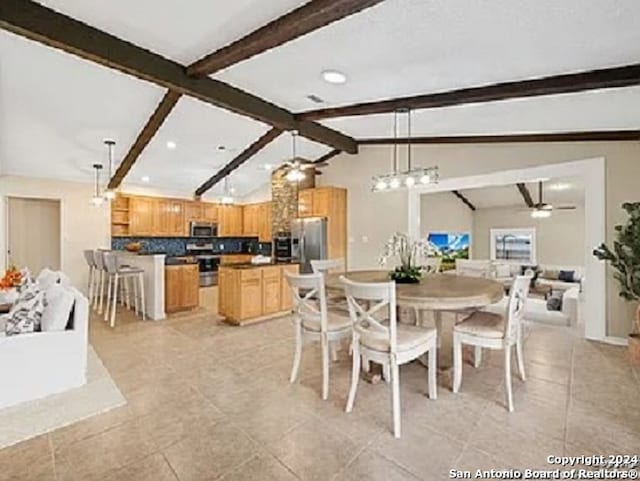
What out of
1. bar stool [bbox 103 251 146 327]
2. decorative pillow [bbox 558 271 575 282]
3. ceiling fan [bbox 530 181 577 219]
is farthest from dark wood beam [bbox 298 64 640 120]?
decorative pillow [bbox 558 271 575 282]

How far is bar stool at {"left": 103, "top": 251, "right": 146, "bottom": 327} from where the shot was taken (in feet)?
18.2

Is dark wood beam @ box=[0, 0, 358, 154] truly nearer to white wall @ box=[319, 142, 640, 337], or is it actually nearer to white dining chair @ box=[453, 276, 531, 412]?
white wall @ box=[319, 142, 640, 337]

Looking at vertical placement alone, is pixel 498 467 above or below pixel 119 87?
below

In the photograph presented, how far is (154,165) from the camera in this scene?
7.20 m

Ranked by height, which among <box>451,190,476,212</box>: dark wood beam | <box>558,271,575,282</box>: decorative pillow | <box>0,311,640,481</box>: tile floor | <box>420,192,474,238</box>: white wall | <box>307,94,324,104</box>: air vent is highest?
<box>307,94,324,104</box>: air vent

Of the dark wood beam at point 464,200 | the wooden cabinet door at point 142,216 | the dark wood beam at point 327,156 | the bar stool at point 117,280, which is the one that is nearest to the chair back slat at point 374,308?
the bar stool at point 117,280

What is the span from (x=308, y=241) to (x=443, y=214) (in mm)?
4417

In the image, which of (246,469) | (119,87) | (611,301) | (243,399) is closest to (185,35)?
(119,87)

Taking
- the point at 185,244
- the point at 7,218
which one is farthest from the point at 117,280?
the point at 185,244

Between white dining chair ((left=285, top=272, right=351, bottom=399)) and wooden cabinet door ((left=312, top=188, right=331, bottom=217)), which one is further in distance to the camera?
wooden cabinet door ((left=312, top=188, right=331, bottom=217))

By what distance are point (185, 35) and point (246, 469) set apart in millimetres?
3366

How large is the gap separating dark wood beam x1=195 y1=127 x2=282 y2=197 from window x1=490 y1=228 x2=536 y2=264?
25.3ft

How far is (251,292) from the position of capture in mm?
5414

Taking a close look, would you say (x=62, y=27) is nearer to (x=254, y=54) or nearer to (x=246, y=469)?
(x=254, y=54)
